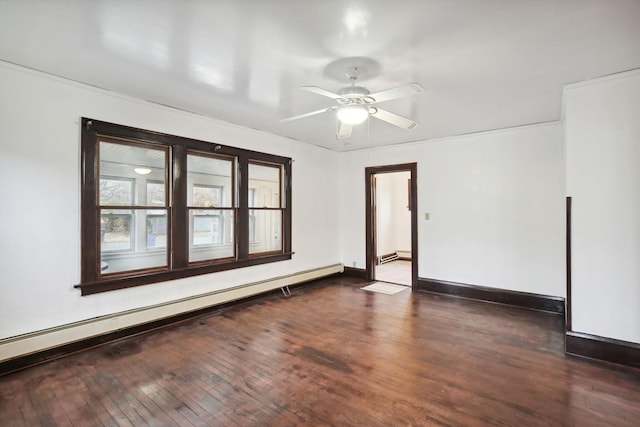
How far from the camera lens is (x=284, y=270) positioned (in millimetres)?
5340

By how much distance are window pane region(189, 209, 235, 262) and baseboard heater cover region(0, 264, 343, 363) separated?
60cm

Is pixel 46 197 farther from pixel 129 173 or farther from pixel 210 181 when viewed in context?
pixel 210 181

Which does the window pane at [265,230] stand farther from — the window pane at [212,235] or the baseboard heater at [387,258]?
the baseboard heater at [387,258]

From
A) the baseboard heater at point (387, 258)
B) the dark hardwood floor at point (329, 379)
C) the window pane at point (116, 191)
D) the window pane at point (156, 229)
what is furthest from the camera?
the baseboard heater at point (387, 258)

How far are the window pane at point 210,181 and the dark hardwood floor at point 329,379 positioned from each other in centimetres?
174

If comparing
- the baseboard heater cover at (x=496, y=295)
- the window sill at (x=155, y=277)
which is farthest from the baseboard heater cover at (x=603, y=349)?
the window sill at (x=155, y=277)

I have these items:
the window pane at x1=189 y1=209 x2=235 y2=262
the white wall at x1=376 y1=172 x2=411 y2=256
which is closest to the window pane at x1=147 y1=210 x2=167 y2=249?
the window pane at x1=189 y1=209 x2=235 y2=262

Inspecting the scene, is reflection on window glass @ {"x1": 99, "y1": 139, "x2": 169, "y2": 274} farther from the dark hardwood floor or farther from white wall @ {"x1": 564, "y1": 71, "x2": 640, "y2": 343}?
white wall @ {"x1": 564, "y1": 71, "x2": 640, "y2": 343}

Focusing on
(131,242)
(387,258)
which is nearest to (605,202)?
(131,242)

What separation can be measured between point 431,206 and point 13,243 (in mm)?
5435

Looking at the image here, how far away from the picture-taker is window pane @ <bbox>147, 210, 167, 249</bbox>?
3.98 meters

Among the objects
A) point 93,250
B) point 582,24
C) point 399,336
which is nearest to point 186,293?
point 93,250

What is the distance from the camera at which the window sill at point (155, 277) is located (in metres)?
3.18

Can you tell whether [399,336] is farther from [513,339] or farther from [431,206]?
[431,206]
